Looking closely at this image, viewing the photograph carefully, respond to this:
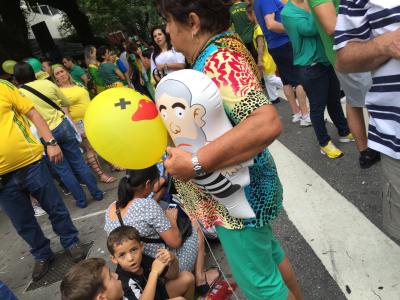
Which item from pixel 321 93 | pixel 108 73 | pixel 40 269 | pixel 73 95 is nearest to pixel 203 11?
pixel 321 93

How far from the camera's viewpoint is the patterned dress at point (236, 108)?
50.9 inches

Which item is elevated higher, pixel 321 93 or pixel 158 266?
pixel 321 93

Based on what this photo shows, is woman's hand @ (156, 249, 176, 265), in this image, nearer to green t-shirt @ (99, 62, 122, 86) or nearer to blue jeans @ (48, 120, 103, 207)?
blue jeans @ (48, 120, 103, 207)

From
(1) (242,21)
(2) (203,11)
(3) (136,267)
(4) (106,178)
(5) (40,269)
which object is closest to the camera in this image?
(2) (203,11)

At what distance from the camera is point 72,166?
4918 mm

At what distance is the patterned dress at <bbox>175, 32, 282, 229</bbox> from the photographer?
1.29 metres

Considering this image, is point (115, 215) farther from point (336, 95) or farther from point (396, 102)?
point (336, 95)

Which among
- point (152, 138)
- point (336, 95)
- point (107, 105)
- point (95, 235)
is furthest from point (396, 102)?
point (95, 235)

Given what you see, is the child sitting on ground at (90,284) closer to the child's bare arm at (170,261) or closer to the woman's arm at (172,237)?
the child's bare arm at (170,261)

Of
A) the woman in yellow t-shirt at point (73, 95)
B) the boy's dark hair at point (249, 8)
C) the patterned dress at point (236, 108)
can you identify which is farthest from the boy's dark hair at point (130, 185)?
the boy's dark hair at point (249, 8)

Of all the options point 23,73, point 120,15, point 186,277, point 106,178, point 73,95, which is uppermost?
point 120,15

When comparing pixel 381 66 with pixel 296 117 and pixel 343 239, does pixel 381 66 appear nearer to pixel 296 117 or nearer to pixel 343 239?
pixel 343 239

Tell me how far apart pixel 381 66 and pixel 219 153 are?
70 centimetres

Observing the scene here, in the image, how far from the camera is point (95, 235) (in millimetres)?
4180
